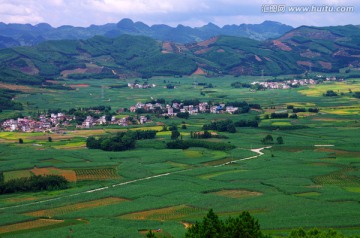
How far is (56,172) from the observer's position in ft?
175

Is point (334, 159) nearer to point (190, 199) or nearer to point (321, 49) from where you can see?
point (190, 199)

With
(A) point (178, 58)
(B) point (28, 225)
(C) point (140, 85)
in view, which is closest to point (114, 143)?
(B) point (28, 225)

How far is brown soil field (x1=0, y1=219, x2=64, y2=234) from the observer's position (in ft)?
119

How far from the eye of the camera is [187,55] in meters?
182

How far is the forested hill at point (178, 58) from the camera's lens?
165 metres

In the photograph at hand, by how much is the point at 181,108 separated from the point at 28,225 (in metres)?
65.2

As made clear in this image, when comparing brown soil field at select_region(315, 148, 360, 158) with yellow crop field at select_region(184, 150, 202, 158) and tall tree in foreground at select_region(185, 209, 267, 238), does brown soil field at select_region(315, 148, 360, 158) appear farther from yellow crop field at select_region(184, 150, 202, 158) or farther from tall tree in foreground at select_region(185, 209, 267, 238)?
tall tree in foreground at select_region(185, 209, 267, 238)

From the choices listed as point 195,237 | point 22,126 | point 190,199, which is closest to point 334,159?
point 190,199

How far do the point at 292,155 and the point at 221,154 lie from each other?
7597mm

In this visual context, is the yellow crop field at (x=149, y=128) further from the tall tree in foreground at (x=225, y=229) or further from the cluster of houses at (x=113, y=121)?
the tall tree in foreground at (x=225, y=229)

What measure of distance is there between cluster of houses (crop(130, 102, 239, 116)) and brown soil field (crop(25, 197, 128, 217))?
174ft

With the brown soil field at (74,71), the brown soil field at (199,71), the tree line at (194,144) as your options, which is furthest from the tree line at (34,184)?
the brown soil field at (199,71)

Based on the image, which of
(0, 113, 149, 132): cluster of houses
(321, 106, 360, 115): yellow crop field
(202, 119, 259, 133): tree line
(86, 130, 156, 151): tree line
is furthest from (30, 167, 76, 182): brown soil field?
(321, 106, 360, 115): yellow crop field

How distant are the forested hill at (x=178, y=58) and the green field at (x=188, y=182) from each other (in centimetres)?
8370
